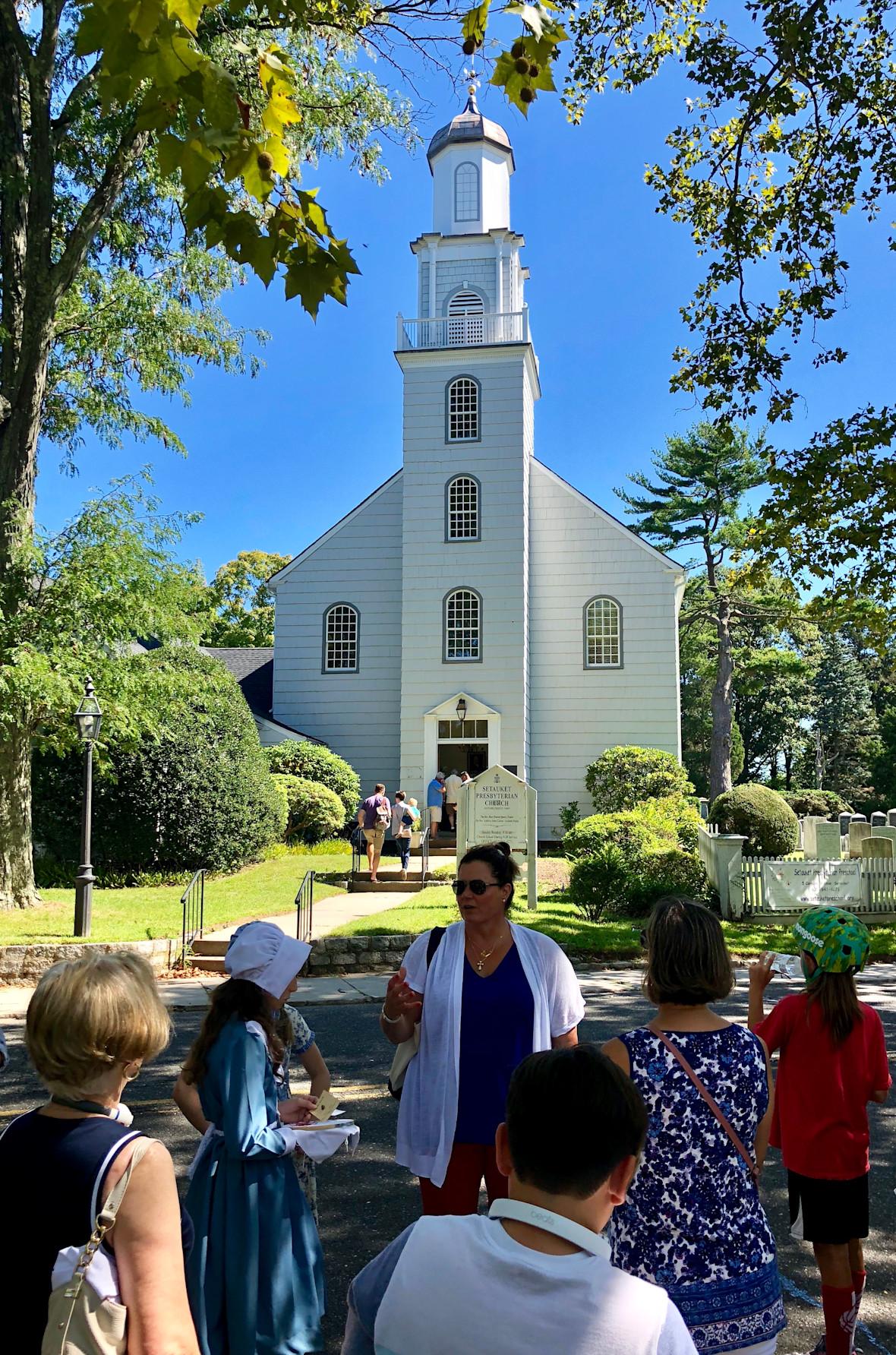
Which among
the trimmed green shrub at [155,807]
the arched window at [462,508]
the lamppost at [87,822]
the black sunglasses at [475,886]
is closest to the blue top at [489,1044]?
the black sunglasses at [475,886]

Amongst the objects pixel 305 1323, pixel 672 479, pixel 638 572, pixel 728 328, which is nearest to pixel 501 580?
pixel 638 572

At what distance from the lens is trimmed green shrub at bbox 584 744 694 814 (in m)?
24.3

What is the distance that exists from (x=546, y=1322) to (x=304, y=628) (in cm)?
2736

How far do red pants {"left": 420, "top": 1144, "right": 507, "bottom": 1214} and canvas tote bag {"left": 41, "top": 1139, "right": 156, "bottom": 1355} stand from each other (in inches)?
68.4

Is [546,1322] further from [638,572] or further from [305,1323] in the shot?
[638,572]

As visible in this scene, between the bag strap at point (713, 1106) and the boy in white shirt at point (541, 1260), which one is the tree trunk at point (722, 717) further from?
the boy in white shirt at point (541, 1260)

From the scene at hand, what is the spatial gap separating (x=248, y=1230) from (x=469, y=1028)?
0.99 meters

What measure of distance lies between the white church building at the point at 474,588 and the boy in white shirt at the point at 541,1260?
2354 centimetres

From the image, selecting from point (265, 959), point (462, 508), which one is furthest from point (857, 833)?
point (265, 959)

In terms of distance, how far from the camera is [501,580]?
26281 mm

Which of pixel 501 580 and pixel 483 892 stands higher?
pixel 501 580

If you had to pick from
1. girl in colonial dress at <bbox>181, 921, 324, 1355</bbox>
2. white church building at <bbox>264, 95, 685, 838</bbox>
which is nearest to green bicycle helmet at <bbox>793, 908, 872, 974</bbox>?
girl in colonial dress at <bbox>181, 921, 324, 1355</bbox>

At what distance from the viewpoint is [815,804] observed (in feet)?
132

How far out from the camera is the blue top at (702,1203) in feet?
8.29
